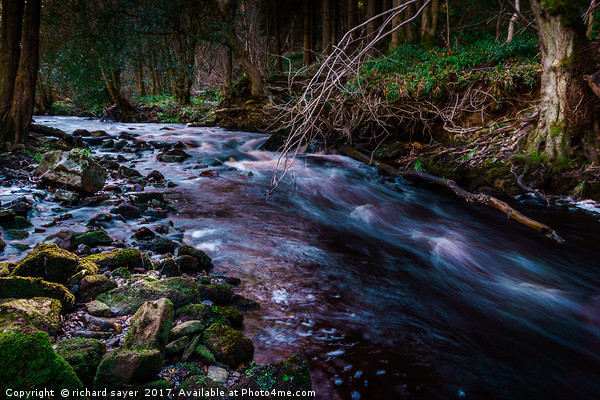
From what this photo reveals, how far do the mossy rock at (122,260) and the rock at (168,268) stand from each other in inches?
4.3

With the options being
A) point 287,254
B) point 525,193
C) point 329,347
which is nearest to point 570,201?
point 525,193

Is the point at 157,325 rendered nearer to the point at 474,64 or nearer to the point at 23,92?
the point at 23,92

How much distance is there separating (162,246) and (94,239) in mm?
793

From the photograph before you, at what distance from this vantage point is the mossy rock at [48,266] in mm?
2686

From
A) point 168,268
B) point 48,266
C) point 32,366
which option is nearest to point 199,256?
point 168,268

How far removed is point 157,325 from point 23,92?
884cm

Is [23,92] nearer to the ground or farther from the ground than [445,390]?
farther from the ground

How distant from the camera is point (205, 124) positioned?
1656 centimetres

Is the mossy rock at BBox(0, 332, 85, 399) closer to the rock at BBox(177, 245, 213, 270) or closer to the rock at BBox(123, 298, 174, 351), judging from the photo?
the rock at BBox(123, 298, 174, 351)

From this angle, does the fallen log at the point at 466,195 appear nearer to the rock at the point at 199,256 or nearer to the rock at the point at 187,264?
the rock at the point at 199,256

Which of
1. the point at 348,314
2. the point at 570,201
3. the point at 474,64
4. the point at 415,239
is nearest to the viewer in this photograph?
the point at 348,314

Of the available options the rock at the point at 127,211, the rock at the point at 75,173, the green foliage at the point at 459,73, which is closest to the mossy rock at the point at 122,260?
the rock at the point at 127,211

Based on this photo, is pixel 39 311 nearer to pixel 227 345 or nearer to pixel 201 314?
pixel 201 314

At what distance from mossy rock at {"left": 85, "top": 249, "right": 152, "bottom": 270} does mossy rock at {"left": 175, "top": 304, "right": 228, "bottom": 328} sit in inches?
43.3
